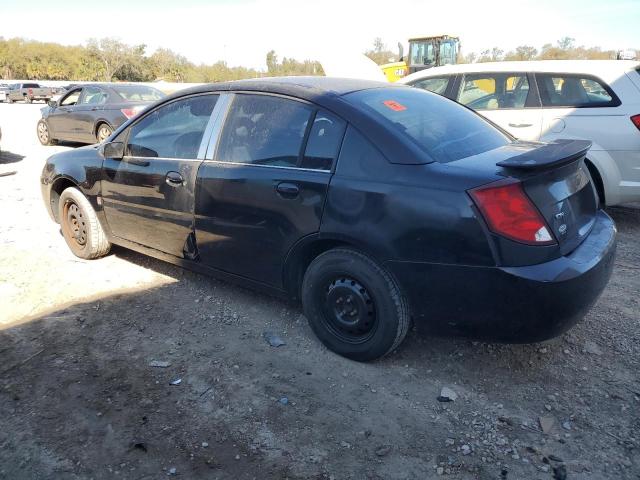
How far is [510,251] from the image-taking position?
2.40 metres

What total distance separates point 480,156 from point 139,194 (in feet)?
8.35

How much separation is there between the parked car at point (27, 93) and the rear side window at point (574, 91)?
34.7 m

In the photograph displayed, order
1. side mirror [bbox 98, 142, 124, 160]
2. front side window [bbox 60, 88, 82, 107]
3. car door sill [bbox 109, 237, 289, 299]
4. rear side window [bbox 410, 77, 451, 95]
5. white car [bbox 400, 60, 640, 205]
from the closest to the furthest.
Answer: car door sill [bbox 109, 237, 289, 299]
side mirror [bbox 98, 142, 124, 160]
white car [bbox 400, 60, 640, 205]
rear side window [bbox 410, 77, 451, 95]
front side window [bbox 60, 88, 82, 107]

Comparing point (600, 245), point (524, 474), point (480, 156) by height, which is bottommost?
point (524, 474)

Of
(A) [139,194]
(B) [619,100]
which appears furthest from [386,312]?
(B) [619,100]

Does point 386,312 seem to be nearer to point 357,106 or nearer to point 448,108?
point 357,106

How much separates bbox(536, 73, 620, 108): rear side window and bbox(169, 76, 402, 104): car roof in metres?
3.09

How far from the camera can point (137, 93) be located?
38.3 ft

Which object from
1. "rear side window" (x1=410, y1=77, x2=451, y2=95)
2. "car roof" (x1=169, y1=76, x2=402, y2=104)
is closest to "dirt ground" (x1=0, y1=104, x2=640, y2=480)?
"car roof" (x1=169, y1=76, x2=402, y2=104)

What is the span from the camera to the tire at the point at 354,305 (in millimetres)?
2762

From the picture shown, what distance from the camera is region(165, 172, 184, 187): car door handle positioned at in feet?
11.8

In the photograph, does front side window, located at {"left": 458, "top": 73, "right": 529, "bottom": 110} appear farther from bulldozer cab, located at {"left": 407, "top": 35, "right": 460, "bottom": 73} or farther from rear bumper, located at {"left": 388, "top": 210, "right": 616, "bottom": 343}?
bulldozer cab, located at {"left": 407, "top": 35, "right": 460, "bottom": 73}

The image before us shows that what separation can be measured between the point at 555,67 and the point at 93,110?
31.3ft

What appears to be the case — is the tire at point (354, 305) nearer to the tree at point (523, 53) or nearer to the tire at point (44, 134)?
the tire at point (44, 134)
